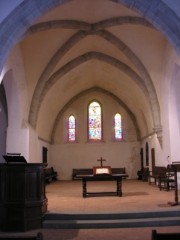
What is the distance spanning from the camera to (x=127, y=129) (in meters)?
23.1

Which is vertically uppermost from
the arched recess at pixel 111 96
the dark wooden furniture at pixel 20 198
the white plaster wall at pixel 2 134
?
the arched recess at pixel 111 96

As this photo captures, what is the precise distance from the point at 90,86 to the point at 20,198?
1553 centimetres

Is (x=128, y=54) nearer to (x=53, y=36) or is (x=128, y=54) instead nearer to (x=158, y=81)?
(x=158, y=81)

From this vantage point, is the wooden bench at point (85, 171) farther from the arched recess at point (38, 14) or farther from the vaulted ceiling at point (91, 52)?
the arched recess at point (38, 14)

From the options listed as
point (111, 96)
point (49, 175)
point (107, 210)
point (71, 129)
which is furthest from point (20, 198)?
point (111, 96)

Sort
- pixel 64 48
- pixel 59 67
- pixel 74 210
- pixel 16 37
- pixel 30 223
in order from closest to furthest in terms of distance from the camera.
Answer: pixel 30 223 < pixel 74 210 < pixel 16 37 < pixel 64 48 < pixel 59 67

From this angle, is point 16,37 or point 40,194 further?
point 16,37

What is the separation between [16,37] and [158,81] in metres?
7.67

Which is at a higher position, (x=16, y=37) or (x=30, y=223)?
(x=16, y=37)

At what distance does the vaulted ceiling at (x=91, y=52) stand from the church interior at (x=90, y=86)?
0.04 m

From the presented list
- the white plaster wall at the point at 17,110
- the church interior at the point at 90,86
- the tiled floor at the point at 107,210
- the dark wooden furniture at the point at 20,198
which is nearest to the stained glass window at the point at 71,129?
the church interior at the point at 90,86

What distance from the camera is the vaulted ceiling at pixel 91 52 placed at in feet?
40.1

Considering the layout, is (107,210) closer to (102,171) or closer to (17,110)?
(102,171)

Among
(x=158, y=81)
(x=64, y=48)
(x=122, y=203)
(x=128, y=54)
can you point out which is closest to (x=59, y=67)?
(x=64, y=48)
